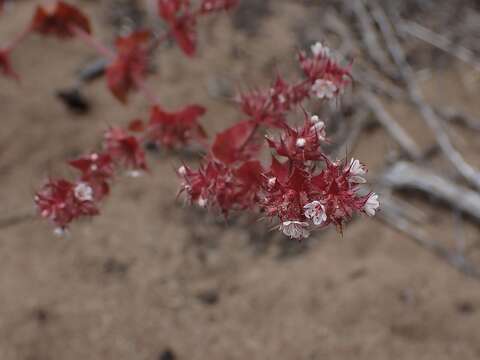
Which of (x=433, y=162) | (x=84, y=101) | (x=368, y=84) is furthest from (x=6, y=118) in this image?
(x=433, y=162)

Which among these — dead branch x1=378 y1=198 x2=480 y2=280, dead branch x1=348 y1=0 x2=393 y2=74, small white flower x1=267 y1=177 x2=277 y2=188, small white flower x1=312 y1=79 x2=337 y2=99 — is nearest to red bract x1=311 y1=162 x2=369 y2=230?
small white flower x1=267 y1=177 x2=277 y2=188

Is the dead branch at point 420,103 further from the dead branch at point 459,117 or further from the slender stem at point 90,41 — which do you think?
the slender stem at point 90,41

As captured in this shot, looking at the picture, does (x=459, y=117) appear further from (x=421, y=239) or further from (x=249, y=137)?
(x=249, y=137)

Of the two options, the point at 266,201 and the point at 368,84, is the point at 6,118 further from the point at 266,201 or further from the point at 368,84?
the point at 266,201

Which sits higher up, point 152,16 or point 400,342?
point 152,16

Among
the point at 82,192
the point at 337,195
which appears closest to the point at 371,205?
the point at 337,195

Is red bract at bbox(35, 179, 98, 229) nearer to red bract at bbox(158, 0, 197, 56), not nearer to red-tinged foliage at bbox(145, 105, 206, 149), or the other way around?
red-tinged foliage at bbox(145, 105, 206, 149)
